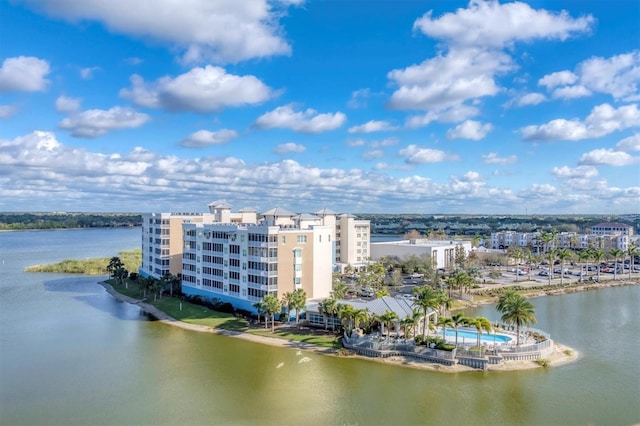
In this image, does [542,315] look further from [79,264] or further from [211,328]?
[79,264]

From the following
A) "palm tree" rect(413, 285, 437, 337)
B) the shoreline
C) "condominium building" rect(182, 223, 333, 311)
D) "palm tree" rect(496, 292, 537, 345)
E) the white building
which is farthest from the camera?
the white building

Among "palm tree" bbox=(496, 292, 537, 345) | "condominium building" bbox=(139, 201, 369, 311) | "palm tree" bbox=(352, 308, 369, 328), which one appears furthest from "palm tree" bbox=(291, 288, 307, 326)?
"palm tree" bbox=(496, 292, 537, 345)

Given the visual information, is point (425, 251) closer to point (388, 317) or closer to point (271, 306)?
point (271, 306)

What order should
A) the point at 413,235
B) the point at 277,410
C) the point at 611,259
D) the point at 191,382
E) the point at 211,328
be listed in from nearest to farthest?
the point at 277,410 → the point at 191,382 → the point at 211,328 → the point at 611,259 → the point at 413,235

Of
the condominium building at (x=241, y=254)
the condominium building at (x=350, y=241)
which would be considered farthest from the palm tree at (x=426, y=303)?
the condominium building at (x=350, y=241)

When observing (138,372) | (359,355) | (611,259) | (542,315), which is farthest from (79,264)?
(611,259)

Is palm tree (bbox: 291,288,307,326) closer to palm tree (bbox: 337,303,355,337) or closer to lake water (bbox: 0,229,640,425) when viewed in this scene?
palm tree (bbox: 337,303,355,337)
